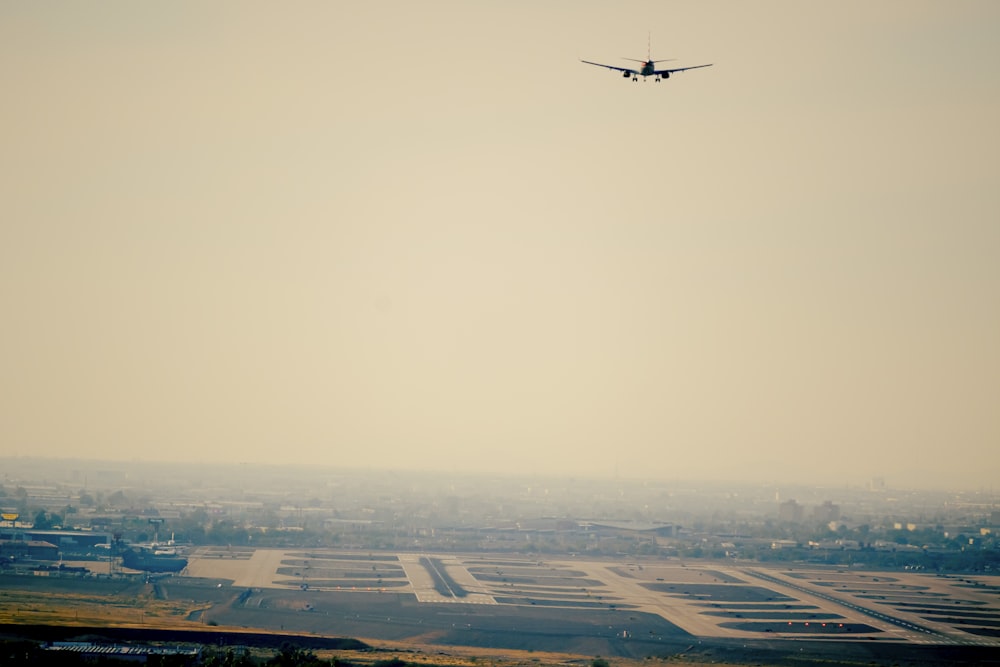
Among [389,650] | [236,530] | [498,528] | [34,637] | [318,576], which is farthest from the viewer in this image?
[498,528]

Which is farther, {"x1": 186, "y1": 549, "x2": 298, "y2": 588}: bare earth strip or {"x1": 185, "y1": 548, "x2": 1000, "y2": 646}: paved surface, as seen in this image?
{"x1": 186, "y1": 549, "x2": 298, "y2": 588}: bare earth strip

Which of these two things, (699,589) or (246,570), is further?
(246,570)

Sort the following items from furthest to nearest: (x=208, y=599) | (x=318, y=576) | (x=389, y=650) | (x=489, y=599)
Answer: (x=318, y=576) < (x=489, y=599) < (x=208, y=599) < (x=389, y=650)

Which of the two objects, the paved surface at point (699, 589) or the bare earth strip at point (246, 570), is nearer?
the paved surface at point (699, 589)

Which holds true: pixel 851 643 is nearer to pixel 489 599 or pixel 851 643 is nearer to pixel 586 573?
pixel 489 599

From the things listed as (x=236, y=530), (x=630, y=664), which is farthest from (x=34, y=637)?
(x=236, y=530)

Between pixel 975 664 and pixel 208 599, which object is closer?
pixel 975 664

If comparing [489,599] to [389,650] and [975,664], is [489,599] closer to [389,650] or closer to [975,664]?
[389,650]

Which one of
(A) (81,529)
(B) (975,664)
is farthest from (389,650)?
(A) (81,529)

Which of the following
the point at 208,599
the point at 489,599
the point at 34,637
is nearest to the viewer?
the point at 34,637
